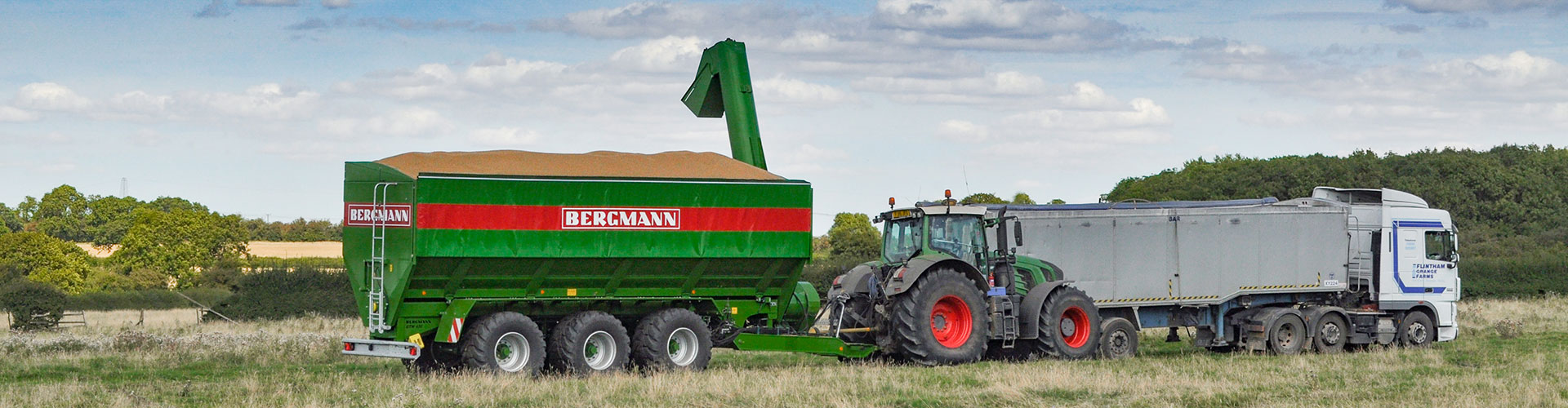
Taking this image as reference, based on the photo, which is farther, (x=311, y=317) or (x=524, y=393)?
(x=311, y=317)

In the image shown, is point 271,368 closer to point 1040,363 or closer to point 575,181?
point 575,181

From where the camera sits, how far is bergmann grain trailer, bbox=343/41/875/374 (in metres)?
17.2

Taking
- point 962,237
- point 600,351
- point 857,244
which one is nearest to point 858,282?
point 962,237

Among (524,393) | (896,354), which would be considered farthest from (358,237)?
(896,354)

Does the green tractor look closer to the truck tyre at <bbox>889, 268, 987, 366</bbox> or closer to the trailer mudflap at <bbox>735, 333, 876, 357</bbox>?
the truck tyre at <bbox>889, 268, 987, 366</bbox>

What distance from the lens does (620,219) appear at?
17891 millimetres

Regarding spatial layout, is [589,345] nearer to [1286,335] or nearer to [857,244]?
[1286,335]

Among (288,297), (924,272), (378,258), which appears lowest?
(288,297)

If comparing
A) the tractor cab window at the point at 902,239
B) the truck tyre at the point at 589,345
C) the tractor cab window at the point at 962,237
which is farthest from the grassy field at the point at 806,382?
the tractor cab window at the point at 962,237

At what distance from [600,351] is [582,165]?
7.55 ft

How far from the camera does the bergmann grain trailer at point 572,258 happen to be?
17.2 m

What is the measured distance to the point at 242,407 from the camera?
1379 cm

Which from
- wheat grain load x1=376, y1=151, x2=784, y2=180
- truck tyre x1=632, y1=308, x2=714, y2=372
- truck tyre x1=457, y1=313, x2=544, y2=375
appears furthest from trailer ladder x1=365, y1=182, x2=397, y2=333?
truck tyre x1=632, y1=308, x2=714, y2=372

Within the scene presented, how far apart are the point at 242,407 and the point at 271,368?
6.01 metres
